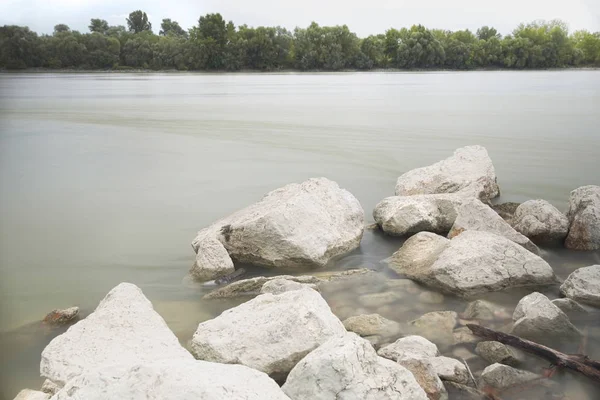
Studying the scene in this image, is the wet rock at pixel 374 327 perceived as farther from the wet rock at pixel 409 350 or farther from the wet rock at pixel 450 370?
the wet rock at pixel 450 370

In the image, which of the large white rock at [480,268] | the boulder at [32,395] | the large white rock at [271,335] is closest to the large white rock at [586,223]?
the large white rock at [480,268]

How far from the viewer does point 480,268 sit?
3750mm

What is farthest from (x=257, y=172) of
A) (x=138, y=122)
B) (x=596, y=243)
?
(x=138, y=122)

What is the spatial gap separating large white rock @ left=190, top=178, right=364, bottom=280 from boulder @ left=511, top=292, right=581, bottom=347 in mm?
Answer: 1570

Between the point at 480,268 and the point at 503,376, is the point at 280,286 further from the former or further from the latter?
the point at 503,376

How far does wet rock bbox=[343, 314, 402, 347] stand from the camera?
Answer: 3.11 meters

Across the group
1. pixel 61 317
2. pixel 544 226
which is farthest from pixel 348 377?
pixel 544 226

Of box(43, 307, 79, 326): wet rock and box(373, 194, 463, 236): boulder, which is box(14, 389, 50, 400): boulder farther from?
box(373, 194, 463, 236): boulder

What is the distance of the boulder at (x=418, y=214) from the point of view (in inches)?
190

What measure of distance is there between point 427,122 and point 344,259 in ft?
37.2

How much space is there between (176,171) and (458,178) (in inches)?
174

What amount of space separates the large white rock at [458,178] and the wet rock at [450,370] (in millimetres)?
3195

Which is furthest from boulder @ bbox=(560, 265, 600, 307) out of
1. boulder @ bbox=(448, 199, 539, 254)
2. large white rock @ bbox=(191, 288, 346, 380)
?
large white rock @ bbox=(191, 288, 346, 380)

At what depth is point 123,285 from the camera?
3.11 metres
